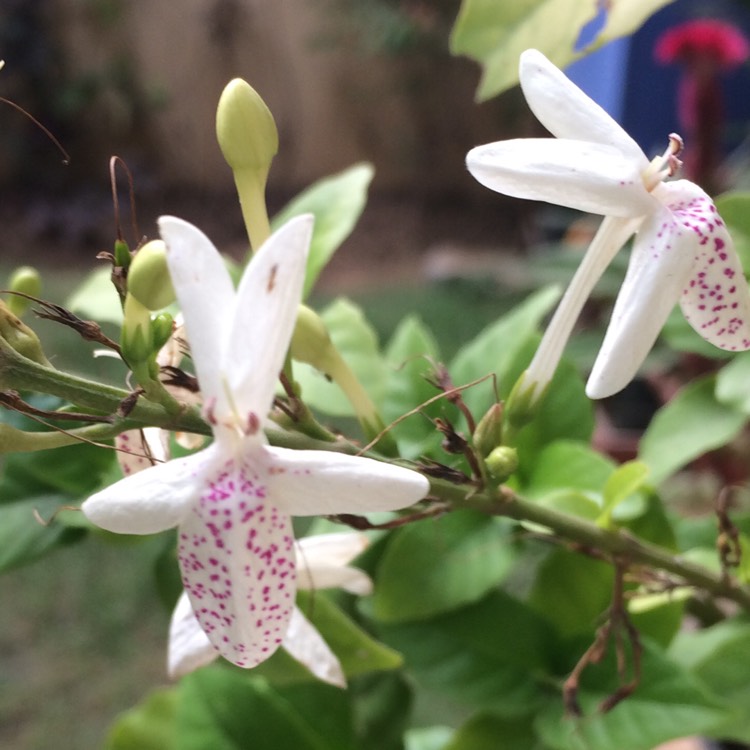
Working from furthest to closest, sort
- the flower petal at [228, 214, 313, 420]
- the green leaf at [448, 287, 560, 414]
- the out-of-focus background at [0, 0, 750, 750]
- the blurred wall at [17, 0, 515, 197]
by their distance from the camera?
1. the blurred wall at [17, 0, 515, 197]
2. the out-of-focus background at [0, 0, 750, 750]
3. the green leaf at [448, 287, 560, 414]
4. the flower petal at [228, 214, 313, 420]

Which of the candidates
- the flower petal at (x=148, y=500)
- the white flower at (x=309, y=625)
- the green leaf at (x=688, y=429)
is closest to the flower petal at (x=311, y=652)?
the white flower at (x=309, y=625)

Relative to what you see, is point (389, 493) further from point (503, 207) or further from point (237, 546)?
point (503, 207)

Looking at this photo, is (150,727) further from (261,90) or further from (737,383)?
(261,90)

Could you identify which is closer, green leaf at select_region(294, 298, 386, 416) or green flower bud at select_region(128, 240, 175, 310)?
green flower bud at select_region(128, 240, 175, 310)

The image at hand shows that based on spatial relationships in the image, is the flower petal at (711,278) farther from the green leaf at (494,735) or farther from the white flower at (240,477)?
the green leaf at (494,735)

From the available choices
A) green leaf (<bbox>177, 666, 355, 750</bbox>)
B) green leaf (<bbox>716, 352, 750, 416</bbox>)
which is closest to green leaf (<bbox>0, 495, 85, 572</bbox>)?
green leaf (<bbox>177, 666, 355, 750</bbox>)

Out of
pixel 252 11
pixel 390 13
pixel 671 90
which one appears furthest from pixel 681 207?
pixel 252 11

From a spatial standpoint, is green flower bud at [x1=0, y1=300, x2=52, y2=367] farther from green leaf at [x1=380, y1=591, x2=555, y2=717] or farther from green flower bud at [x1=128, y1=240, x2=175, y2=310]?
green leaf at [x1=380, y1=591, x2=555, y2=717]

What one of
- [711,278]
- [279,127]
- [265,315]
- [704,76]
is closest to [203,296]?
[265,315]
